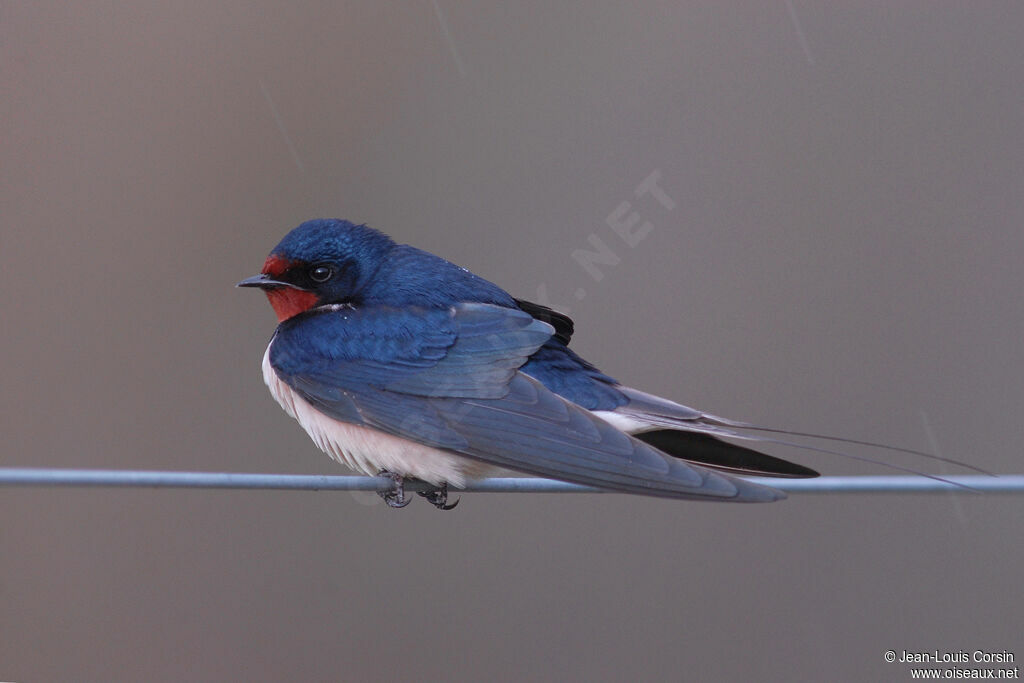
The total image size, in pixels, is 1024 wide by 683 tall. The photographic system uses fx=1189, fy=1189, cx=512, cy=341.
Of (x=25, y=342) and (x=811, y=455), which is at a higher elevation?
(x=25, y=342)

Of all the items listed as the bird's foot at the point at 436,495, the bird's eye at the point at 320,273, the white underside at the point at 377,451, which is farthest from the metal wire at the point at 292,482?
the bird's eye at the point at 320,273

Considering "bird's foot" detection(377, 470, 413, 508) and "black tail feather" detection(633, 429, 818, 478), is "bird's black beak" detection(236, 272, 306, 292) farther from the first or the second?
"black tail feather" detection(633, 429, 818, 478)

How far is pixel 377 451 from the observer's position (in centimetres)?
228

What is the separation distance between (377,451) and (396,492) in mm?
90

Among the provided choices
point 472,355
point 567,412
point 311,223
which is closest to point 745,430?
Answer: point 567,412

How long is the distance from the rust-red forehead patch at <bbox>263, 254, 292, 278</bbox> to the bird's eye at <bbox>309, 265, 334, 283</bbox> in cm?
5

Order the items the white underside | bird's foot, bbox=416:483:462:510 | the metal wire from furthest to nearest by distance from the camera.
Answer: bird's foot, bbox=416:483:462:510, the white underside, the metal wire

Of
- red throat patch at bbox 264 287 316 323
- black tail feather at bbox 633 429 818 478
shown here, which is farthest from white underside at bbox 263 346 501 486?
black tail feather at bbox 633 429 818 478

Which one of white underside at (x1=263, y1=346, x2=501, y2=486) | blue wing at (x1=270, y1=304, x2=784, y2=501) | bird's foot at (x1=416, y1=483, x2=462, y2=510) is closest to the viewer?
blue wing at (x1=270, y1=304, x2=784, y2=501)

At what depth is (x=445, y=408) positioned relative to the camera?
220cm

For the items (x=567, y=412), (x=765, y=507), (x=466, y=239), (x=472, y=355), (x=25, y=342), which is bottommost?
(x=765, y=507)

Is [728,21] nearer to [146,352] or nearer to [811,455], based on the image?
[811,455]

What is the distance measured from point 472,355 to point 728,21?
7.45 feet

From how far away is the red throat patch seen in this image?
8.03 ft
